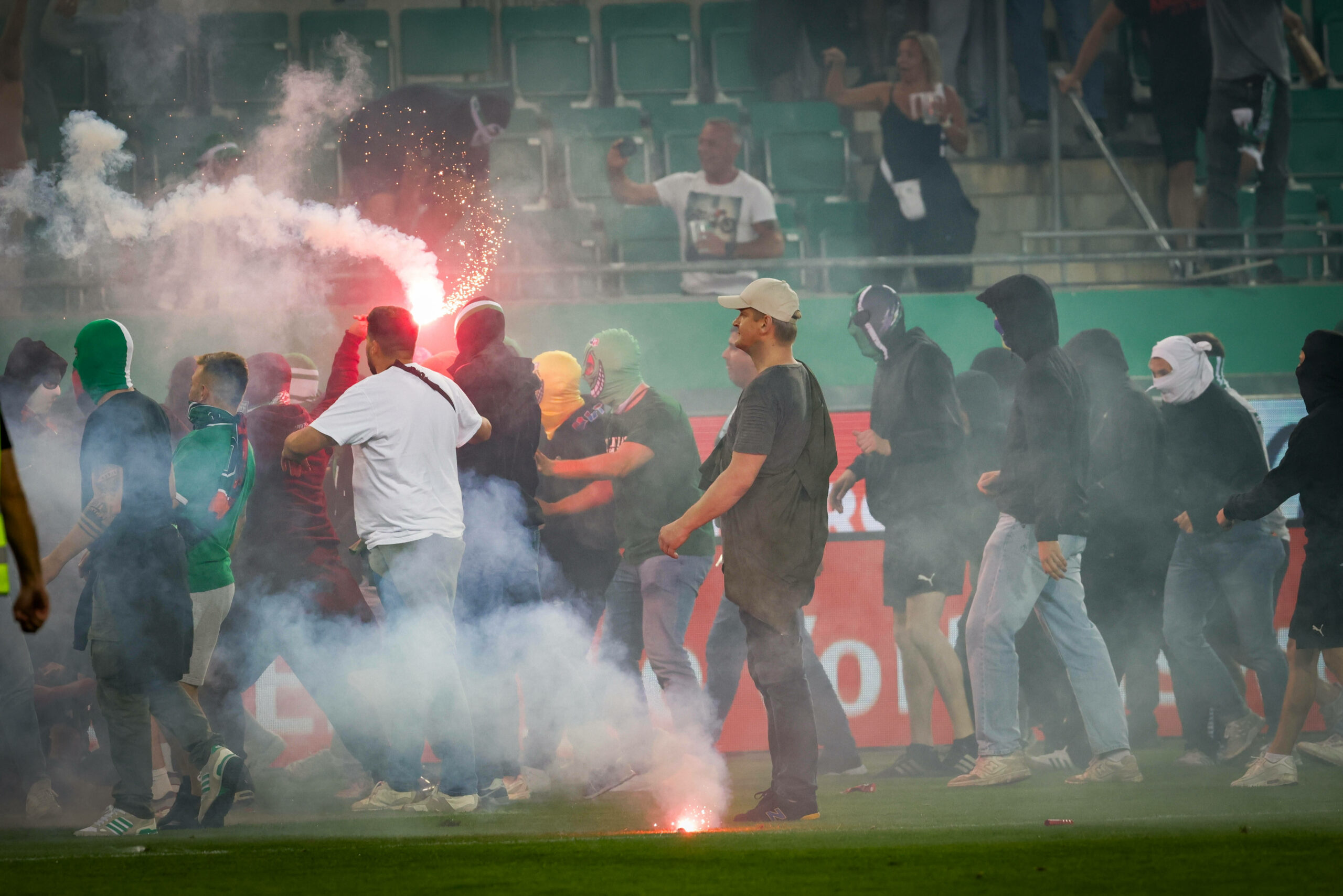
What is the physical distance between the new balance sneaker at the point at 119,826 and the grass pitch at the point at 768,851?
11 centimetres

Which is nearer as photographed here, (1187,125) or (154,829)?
(154,829)

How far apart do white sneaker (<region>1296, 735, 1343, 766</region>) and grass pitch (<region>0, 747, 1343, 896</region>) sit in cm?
83

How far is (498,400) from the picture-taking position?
574 centimetres

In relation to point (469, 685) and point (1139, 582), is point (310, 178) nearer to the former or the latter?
point (469, 685)

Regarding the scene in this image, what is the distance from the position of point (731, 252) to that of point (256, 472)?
4.76 metres

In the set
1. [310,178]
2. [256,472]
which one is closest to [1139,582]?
[256,472]

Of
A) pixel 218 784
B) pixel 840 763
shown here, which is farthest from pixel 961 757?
pixel 218 784

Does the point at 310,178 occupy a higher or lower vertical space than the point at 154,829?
higher

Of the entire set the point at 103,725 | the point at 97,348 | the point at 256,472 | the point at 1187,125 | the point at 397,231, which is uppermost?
the point at 1187,125

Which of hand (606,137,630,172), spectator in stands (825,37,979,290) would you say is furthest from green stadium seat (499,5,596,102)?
spectator in stands (825,37,979,290)

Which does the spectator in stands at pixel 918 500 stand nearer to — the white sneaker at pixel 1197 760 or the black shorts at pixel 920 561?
the black shorts at pixel 920 561

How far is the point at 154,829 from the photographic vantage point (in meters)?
4.84

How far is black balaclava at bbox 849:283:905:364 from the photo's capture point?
646cm

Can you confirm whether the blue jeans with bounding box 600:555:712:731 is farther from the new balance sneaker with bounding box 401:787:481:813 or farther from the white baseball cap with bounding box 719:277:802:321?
the white baseball cap with bounding box 719:277:802:321
